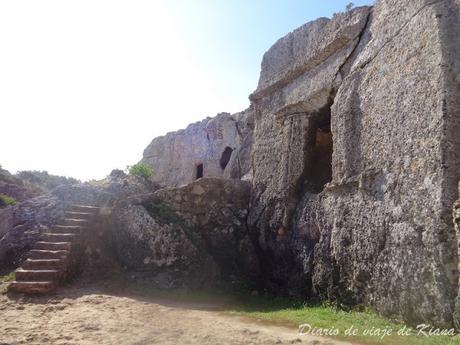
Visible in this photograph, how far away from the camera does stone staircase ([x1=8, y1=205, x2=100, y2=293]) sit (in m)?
6.72

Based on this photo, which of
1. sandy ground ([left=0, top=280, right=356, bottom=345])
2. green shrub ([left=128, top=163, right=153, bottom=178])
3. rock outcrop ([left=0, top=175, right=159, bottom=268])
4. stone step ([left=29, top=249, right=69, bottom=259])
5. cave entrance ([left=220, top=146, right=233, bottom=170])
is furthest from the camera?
cave entrance ([left=220, top=146, right=233, bottom=170])

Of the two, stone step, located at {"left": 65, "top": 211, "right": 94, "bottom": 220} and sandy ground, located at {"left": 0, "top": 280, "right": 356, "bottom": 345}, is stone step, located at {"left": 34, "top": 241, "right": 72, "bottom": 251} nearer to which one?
stone step, located at {"left": 65, "top": 211, "right": 94, "bottom": 220}

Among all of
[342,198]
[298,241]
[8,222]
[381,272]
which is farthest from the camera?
[8,222]

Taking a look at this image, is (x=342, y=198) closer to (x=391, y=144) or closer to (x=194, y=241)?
(x=391, y=144)

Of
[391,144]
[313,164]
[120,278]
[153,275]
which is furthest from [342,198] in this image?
[120,278]

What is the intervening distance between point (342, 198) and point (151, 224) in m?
4.07

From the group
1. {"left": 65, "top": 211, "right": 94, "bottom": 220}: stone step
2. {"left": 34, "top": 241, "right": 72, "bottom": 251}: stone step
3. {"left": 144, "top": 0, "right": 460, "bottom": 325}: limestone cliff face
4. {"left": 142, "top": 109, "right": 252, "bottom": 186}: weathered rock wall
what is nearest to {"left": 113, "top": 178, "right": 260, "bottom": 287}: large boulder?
{"left": 144, "top": 0, "right": 460, "bottom": 325}: limestone cliff face

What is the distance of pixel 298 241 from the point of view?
7.62 m

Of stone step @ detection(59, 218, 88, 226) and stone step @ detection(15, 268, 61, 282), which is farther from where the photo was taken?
stone step @ detection(59, 218, 88, 226)

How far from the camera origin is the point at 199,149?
24.5 metres

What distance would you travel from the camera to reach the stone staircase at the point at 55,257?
22.0 ft

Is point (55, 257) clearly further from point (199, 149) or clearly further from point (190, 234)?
point (199, 149)

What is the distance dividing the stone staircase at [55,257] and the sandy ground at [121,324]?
26 centimetres

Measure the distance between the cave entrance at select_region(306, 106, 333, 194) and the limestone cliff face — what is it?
3cm
